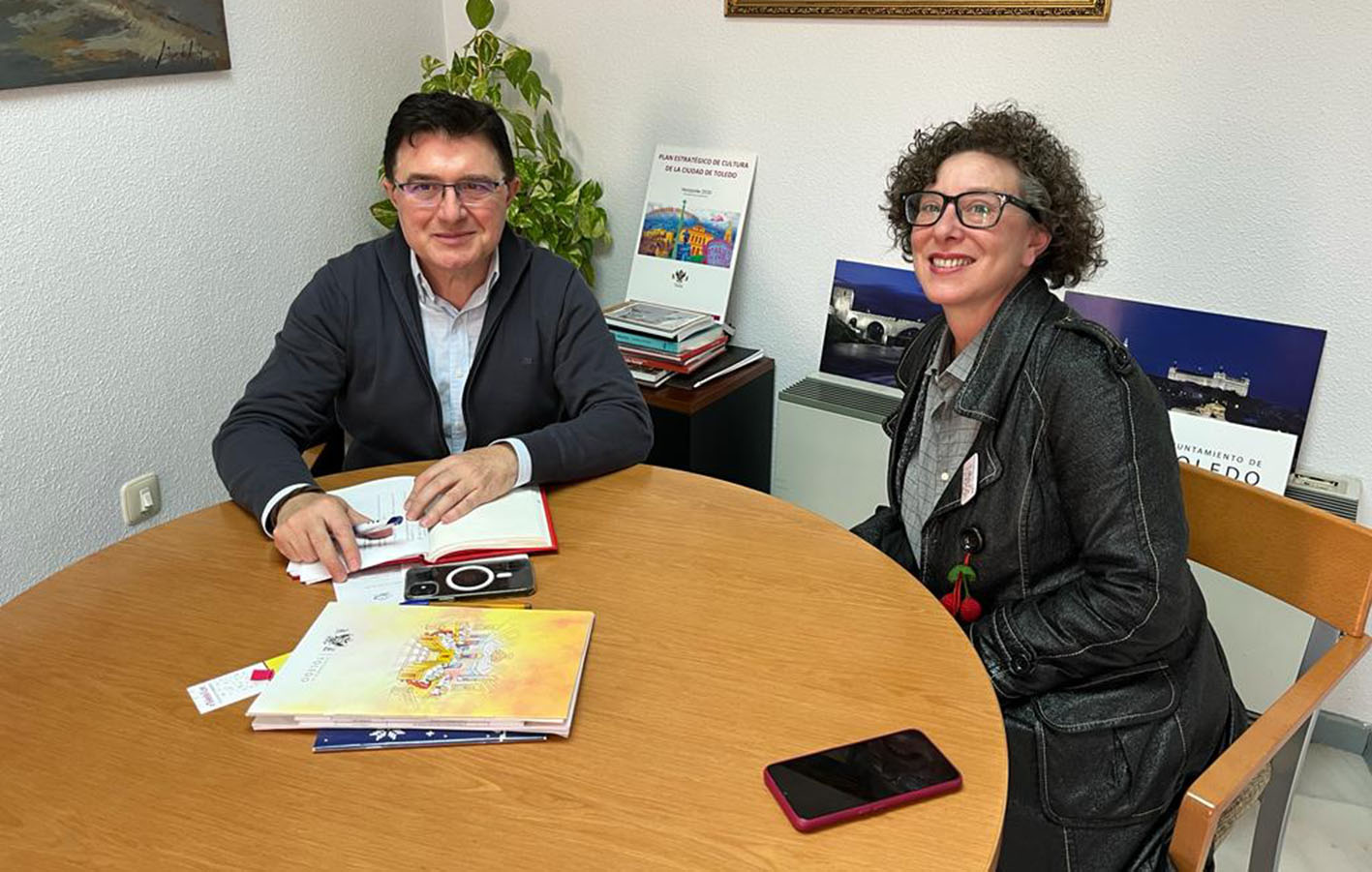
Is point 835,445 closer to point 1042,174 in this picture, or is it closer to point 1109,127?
point 1109,127

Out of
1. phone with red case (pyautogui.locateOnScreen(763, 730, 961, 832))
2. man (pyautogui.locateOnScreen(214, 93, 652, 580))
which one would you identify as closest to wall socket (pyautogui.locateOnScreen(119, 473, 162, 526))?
man (pyautogui.locateOnScreen(214, 93, 652, 580))

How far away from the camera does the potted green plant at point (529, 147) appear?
8.86 feet

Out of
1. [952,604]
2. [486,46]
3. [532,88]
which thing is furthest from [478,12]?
[952,604]

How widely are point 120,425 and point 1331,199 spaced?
8.42ft

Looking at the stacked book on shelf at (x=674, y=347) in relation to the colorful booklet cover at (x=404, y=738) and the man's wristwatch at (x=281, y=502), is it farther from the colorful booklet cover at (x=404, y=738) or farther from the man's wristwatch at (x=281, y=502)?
the colorful booklet cover at (x=404, y=738)

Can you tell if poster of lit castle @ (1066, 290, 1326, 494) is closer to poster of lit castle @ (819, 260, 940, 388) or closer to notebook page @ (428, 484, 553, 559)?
poster of lit castle @ (819, 260, 940, 388)

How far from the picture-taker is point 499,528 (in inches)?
55.3

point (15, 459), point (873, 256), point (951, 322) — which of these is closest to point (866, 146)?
point (873, 256)

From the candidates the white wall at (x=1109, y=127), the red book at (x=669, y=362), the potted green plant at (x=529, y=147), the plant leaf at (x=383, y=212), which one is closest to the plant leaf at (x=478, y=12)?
the potted green plant at (x=529, y=147)

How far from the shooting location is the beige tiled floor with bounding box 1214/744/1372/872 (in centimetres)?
192

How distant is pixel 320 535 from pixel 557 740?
1.62 ft

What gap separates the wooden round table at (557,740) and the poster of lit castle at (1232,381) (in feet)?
3.75

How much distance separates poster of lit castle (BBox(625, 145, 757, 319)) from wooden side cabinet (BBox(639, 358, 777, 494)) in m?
0.23

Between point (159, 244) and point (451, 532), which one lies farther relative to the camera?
point (159, 244)
